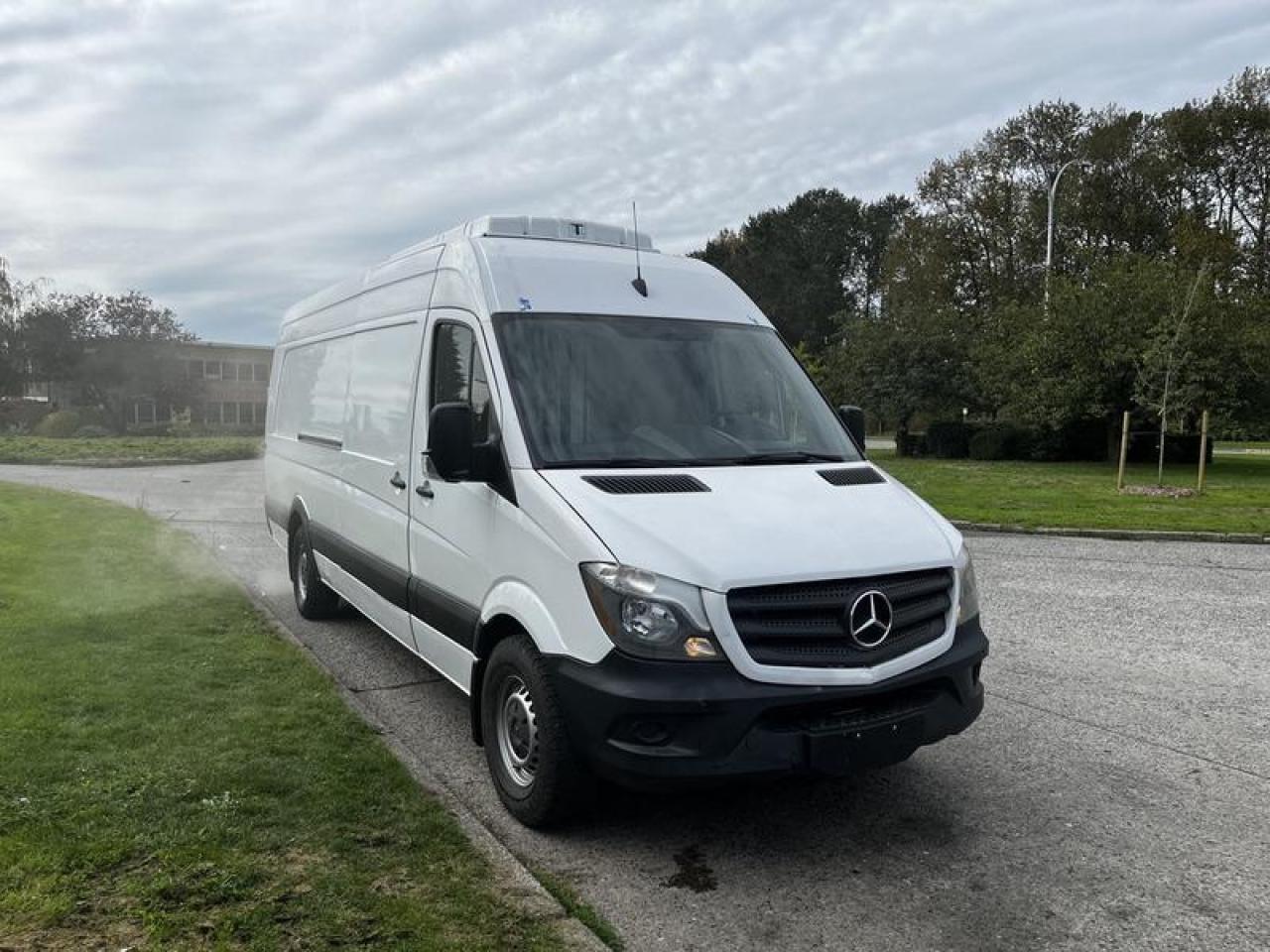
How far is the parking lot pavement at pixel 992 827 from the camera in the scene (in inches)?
135

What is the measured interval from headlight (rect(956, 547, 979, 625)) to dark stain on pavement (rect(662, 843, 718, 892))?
4.72ft

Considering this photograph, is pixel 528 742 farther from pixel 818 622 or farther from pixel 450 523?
pixel 818 622

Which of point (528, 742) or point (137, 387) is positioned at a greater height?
point (137, 387)

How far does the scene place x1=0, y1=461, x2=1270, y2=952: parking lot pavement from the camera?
3422 millimetres

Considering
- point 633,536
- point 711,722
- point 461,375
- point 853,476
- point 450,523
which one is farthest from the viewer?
point 461,375

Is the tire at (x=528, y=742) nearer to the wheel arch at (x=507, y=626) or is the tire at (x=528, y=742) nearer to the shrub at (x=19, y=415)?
the wheel arch at (x=507, y=626)

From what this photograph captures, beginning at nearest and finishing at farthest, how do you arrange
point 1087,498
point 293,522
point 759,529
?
point 759,529 < point 293,522 < point 1087,498

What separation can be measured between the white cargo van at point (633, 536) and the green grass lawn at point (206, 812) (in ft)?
2.03

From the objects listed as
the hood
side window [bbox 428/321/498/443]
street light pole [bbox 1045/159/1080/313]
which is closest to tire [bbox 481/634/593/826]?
the hood

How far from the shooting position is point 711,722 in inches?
139

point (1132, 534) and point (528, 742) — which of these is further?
point (1132, 534)

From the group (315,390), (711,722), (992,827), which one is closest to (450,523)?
(711,722)

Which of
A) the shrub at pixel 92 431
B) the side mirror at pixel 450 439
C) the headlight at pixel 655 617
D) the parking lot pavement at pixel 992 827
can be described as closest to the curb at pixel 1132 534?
the parking lot pavement at pixel 992 827

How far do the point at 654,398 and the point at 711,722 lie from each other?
5.66 feet
